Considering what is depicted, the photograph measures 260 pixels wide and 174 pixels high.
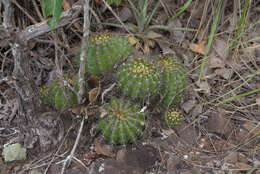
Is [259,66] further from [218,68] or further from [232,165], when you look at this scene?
[232,165]

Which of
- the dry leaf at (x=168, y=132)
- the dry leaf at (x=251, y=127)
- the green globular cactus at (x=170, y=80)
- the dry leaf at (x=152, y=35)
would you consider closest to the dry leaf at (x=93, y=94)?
the green globular cactus at (x=170, y=80)

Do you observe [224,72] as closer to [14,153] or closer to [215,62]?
[215,62]

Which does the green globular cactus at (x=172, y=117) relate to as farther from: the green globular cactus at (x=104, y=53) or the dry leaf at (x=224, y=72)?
the dry leaf at (x=224, y=72)

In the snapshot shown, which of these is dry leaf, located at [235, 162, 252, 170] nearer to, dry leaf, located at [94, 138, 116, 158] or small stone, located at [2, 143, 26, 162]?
dry leaf, located at [94, 138, 116, 158]

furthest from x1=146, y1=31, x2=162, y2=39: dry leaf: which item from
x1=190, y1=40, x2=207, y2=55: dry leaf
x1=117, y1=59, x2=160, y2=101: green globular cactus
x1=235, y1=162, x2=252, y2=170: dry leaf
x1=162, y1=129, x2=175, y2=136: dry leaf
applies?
x1=235, y1=162, x2=252, y2=170: dry leaf

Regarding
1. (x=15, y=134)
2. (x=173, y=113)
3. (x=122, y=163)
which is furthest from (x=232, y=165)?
(x=15, y=134)

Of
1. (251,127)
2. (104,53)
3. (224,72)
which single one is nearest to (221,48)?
(224,72)
